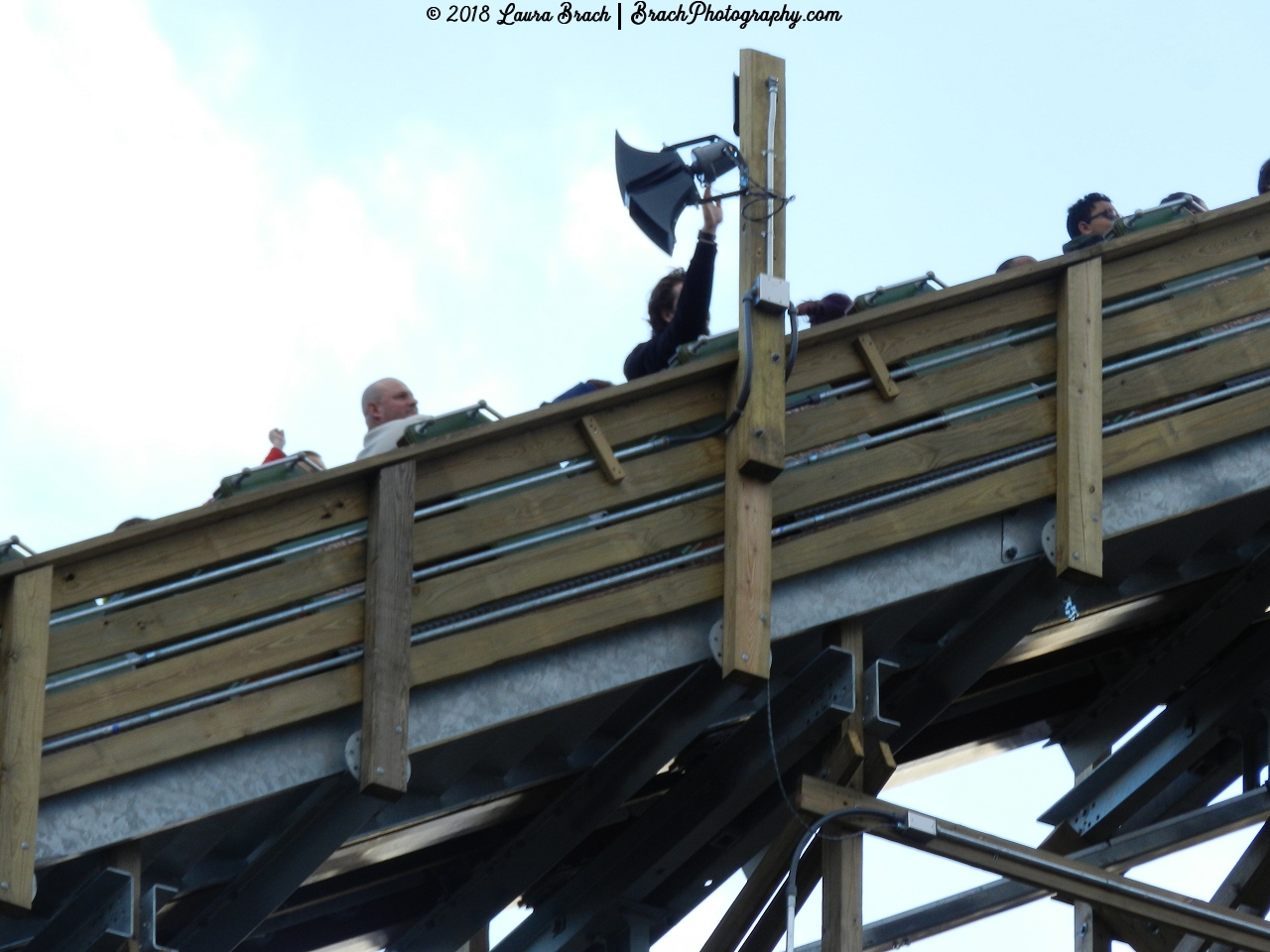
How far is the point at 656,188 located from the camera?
804 cm

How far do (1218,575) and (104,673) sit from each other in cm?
492

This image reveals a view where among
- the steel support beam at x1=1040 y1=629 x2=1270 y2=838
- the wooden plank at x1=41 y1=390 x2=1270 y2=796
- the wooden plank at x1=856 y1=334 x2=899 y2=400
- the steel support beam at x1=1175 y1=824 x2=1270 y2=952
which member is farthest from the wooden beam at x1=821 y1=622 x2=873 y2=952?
the steel support beam at x1=1175 y1=824 x2=1270 y2=952

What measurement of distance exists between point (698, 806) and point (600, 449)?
1781 mm

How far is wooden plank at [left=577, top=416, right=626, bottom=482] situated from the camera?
785 cm

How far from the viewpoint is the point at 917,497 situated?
8.21 metres

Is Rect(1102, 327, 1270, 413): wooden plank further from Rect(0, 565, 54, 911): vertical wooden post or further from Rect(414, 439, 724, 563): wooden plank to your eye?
Rect(0, 565, 54, 911): vertical wooden post

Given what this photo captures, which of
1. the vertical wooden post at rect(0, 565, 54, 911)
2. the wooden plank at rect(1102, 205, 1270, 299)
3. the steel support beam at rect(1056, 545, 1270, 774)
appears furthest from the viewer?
the steel support beam at rect(1056, 545, 1270, 774)

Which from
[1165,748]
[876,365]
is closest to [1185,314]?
[876,365]

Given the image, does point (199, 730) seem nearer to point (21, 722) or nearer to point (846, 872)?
point (21, 722)

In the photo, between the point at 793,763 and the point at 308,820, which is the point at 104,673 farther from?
the point at 793,763

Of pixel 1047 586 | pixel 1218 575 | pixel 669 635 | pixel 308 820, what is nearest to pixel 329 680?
pixel 308 820

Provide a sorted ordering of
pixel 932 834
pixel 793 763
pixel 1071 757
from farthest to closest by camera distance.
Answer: pixel 1071 757 < pixel 793 763 < pixel 932 834

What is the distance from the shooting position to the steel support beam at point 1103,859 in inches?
393

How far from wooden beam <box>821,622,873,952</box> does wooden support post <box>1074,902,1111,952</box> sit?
1802mm
